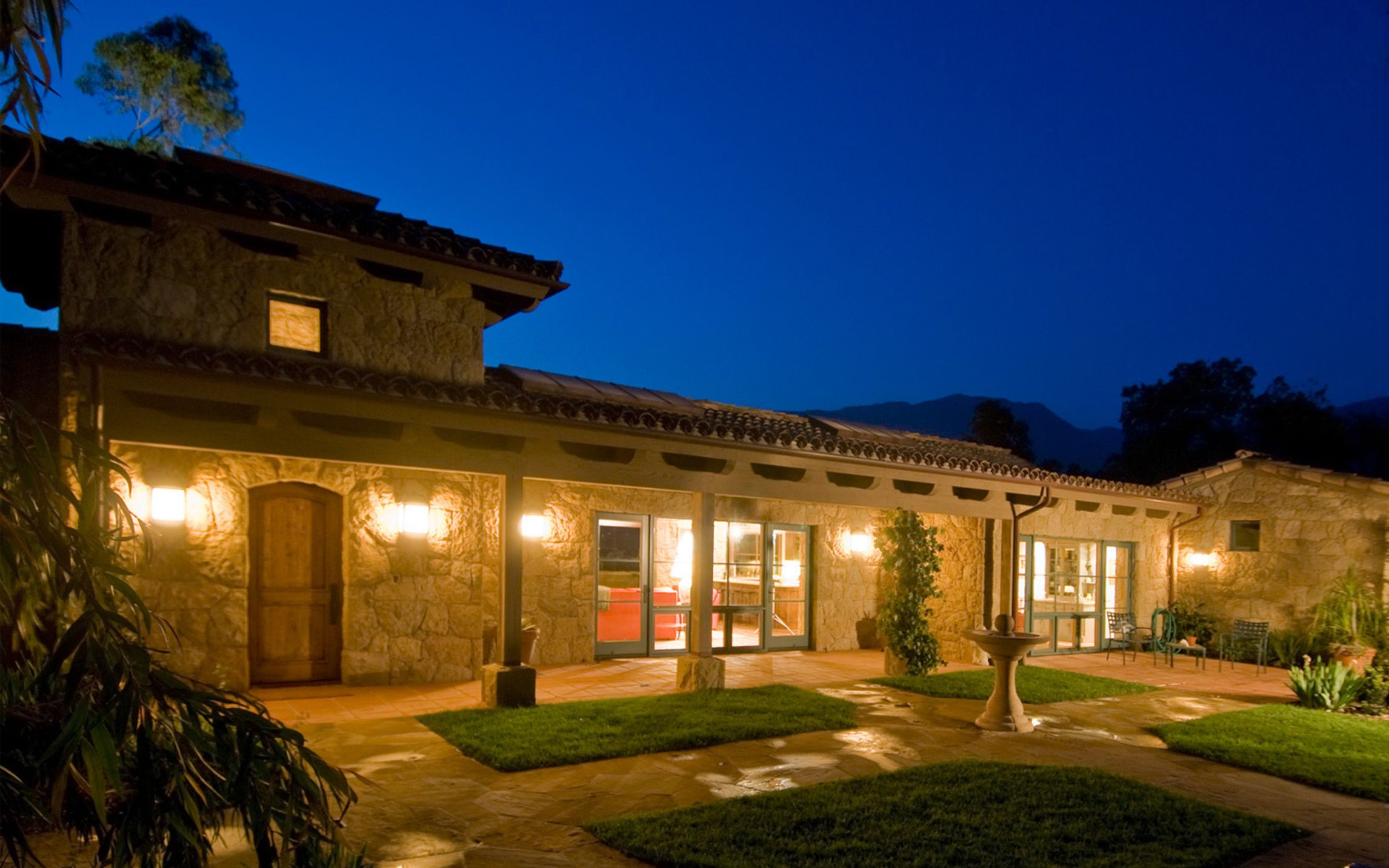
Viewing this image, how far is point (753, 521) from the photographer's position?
11930mm

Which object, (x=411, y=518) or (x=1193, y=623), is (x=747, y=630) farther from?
(x=1193, y=623)

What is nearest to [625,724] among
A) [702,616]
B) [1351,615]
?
[702,616]

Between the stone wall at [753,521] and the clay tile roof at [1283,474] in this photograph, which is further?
the clay tile roof at [1283,474]

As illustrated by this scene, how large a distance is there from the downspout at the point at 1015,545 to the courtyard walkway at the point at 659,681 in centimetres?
117

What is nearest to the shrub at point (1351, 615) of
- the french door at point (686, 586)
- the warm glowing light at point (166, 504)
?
the french door at point (686, 586)

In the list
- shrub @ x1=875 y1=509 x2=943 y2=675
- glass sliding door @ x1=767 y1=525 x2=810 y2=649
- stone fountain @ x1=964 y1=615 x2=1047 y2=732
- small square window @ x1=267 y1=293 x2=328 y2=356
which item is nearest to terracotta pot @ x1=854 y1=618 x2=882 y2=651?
glass sliding door @ x1=767 y1=525 x2=810 y2=649

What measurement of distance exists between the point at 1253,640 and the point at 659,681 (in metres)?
9.74

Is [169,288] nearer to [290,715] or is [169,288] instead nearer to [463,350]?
[463,350]

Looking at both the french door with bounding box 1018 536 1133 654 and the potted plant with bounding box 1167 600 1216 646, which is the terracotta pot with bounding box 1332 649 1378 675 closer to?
the potted plant with bounding box 1167 600 1216 646

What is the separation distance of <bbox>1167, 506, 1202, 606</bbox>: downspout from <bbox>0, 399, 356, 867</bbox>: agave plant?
15.8 meters

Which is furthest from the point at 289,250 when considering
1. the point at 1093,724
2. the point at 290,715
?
the point at 1093,724

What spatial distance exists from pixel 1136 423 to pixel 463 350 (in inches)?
1057

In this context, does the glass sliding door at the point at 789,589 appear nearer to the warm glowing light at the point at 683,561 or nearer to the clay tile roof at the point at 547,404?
the warm glowing light at the point at 683,561

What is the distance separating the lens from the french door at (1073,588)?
1303cm
